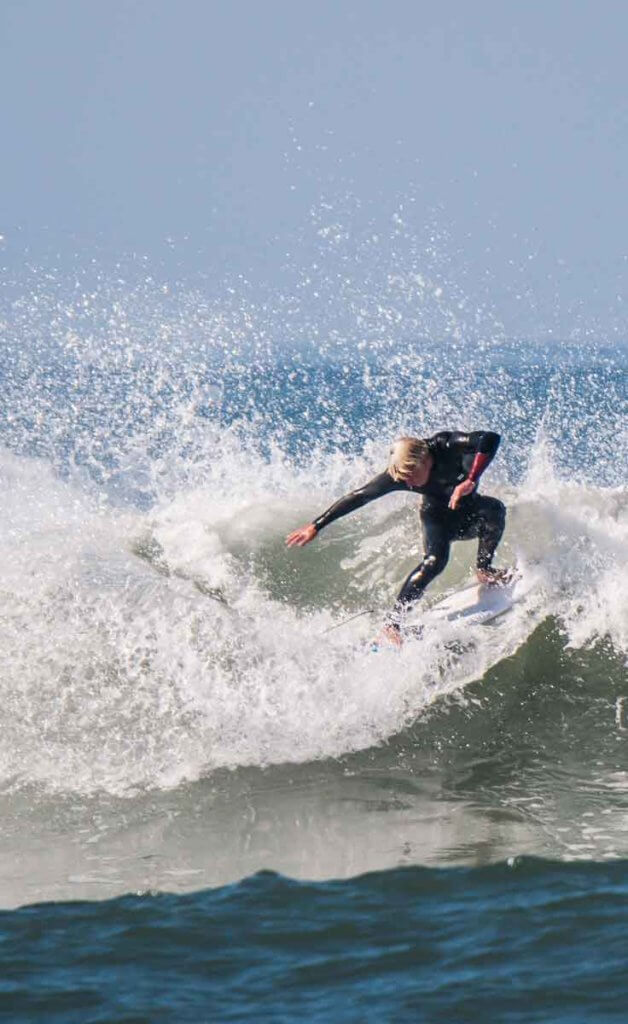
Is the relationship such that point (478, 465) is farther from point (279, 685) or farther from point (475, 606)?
point (279, 685)

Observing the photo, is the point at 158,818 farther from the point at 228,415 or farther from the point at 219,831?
the point at 228,415

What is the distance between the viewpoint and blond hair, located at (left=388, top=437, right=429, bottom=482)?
8.27m

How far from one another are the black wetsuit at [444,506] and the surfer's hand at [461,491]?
0.17ft

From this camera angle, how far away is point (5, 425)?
1738cm

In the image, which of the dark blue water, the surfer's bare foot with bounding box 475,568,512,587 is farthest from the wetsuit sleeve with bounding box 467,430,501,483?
the dark blue water

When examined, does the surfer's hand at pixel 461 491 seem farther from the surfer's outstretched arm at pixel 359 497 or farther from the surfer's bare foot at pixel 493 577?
the surfer's bare foot at pixel 493 577

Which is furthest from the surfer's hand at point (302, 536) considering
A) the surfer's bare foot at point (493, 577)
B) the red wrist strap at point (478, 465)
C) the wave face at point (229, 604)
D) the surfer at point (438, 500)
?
the surfer's bare foot at point (493, 577)

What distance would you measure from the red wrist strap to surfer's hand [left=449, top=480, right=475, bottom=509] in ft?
0.12

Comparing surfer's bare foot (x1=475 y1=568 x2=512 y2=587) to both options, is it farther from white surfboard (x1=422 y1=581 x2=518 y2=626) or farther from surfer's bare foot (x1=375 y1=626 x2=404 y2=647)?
surfer's bare foot (x1=375 y1=626 x2=404 y2=647)

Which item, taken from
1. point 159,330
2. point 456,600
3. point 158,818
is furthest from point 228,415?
point 158,818

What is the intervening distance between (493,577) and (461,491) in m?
0.91

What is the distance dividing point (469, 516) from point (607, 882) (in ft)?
10.9

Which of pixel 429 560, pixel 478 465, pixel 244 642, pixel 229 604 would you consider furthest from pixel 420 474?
pixel 229 604

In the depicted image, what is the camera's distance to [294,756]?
7828 mm
